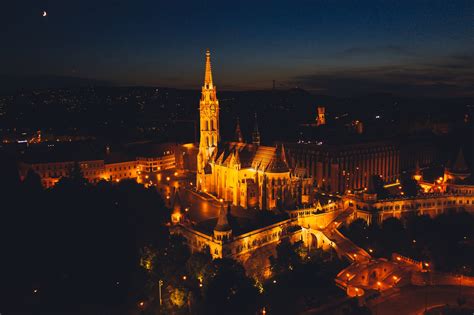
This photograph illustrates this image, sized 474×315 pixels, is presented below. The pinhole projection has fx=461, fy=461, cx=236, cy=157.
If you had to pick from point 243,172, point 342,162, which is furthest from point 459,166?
point 243,172

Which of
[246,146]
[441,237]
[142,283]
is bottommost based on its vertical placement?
[142,283]

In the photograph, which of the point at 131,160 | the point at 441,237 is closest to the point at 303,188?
the point at 441,237

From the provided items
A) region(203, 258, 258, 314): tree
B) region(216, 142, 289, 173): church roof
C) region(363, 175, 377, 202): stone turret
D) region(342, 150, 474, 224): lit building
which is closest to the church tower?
region(216, 142, 289, 173): church roof

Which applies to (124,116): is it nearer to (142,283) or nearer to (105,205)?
(105,205)

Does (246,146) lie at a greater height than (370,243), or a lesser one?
greater

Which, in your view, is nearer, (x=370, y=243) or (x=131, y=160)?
(x=370, y=243)

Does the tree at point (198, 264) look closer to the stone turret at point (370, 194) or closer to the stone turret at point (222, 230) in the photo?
the stone turret at point (222, 230)

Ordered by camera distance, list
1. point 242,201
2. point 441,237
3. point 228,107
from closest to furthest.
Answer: point 441,237
point 242,201
point 228,107

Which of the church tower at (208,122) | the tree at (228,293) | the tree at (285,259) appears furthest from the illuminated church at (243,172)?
the tree at (228,293)

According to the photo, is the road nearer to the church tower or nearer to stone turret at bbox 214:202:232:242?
stone turret at bbox 214:202:232:242
